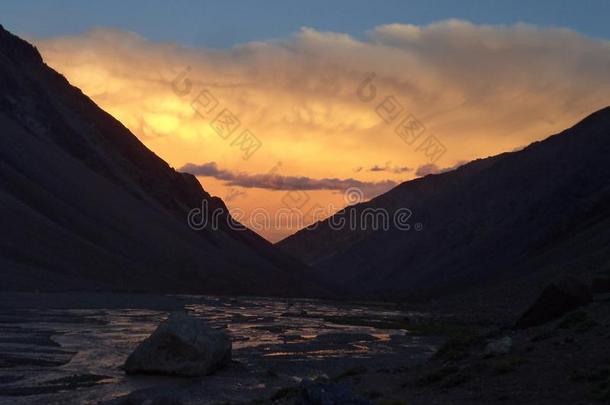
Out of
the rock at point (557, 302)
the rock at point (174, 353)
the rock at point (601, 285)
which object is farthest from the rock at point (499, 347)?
the rock at point (174, 353)

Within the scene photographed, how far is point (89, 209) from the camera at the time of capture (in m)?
121

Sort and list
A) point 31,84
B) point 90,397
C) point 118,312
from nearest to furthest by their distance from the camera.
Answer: point 90,397 → point 118,312 → point 31,84

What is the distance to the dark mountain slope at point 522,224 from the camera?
97312mm

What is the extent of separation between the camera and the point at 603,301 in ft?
80.8

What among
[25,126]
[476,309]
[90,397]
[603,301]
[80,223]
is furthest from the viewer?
[25,126]

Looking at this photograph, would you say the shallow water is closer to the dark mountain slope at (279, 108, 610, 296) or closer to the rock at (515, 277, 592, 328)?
the rock at (515, 277, 592, 328)

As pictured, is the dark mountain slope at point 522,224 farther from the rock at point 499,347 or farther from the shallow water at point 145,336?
the rock at point 499,347

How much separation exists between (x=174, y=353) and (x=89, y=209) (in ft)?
320

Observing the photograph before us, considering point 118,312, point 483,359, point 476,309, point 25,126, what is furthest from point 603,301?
point 25,126

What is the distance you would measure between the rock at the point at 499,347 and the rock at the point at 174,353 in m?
10.4

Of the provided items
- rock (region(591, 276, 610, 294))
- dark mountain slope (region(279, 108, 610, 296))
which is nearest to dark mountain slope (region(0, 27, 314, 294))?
dark mountain slope (region(279, 108, 610, 296))

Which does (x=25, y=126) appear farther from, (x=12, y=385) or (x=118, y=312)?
(x=12, y=385)

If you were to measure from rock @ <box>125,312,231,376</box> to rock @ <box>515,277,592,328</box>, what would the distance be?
1076 centimetres

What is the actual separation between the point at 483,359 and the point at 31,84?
140 meters
